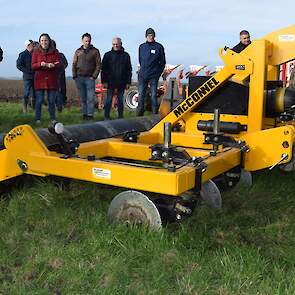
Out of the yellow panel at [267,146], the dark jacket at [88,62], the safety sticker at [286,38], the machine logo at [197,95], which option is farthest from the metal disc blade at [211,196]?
the dark jacket at [88,62]

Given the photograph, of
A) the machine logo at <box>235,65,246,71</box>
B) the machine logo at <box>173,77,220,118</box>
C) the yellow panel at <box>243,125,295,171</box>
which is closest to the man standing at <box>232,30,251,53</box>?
the machine logo at <box>173,77,220,118</box>

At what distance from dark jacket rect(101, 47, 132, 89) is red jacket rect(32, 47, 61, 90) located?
1.29 m

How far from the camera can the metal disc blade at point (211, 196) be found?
4172 millimetres

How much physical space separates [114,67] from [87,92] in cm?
74

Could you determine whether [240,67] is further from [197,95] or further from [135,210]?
[135,210]

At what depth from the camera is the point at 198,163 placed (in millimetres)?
3564

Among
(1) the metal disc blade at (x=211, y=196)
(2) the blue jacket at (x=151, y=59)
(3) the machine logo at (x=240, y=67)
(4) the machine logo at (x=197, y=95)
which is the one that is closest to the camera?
(1) the metal disc blade at (x=211, y=196)

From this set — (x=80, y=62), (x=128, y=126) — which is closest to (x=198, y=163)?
(x=128, y=126)

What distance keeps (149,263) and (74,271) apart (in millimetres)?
482

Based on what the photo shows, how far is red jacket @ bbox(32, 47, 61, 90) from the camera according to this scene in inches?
337

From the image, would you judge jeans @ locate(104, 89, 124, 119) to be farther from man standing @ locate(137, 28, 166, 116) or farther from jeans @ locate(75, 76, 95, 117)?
man standing @ locate(137, 28, 166, 116)

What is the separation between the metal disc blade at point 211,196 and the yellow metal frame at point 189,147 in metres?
0.26

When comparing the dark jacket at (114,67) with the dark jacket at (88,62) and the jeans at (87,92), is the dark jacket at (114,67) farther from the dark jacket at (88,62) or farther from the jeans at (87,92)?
the jeans at (87,92)

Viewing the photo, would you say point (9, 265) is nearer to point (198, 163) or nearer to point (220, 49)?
point (198, 163)
